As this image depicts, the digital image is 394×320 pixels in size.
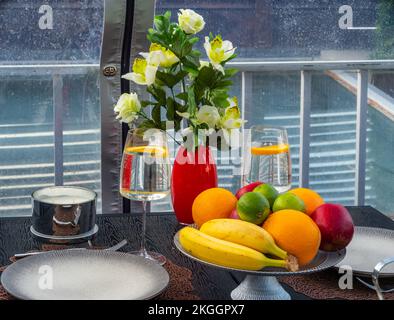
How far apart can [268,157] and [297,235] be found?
1.17 ft

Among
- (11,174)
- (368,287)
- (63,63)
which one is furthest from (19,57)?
(368,287)

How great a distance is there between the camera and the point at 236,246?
0.99 m

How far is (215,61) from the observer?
1258 millimetres

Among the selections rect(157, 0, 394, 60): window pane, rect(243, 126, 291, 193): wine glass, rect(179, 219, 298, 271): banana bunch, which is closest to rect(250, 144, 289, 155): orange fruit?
rect(243, 126, 291, 193): wine glass

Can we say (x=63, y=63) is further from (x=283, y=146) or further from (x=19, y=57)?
(x=283, y=146)

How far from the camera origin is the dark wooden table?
1098 mm

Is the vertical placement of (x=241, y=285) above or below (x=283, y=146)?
below

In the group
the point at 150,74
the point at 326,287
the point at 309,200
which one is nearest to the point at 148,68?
the point at 150,74

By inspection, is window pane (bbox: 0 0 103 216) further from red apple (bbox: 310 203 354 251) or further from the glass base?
red apple (bbox: 310 203 354 251)

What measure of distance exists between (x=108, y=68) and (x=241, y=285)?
1.26 m

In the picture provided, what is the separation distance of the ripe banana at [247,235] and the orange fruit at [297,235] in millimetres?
13

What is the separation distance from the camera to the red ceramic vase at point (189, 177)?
136 cm

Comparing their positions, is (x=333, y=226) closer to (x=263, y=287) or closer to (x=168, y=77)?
(x=263, y=287)

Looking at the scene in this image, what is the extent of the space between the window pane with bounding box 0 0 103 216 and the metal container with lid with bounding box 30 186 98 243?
133cm
